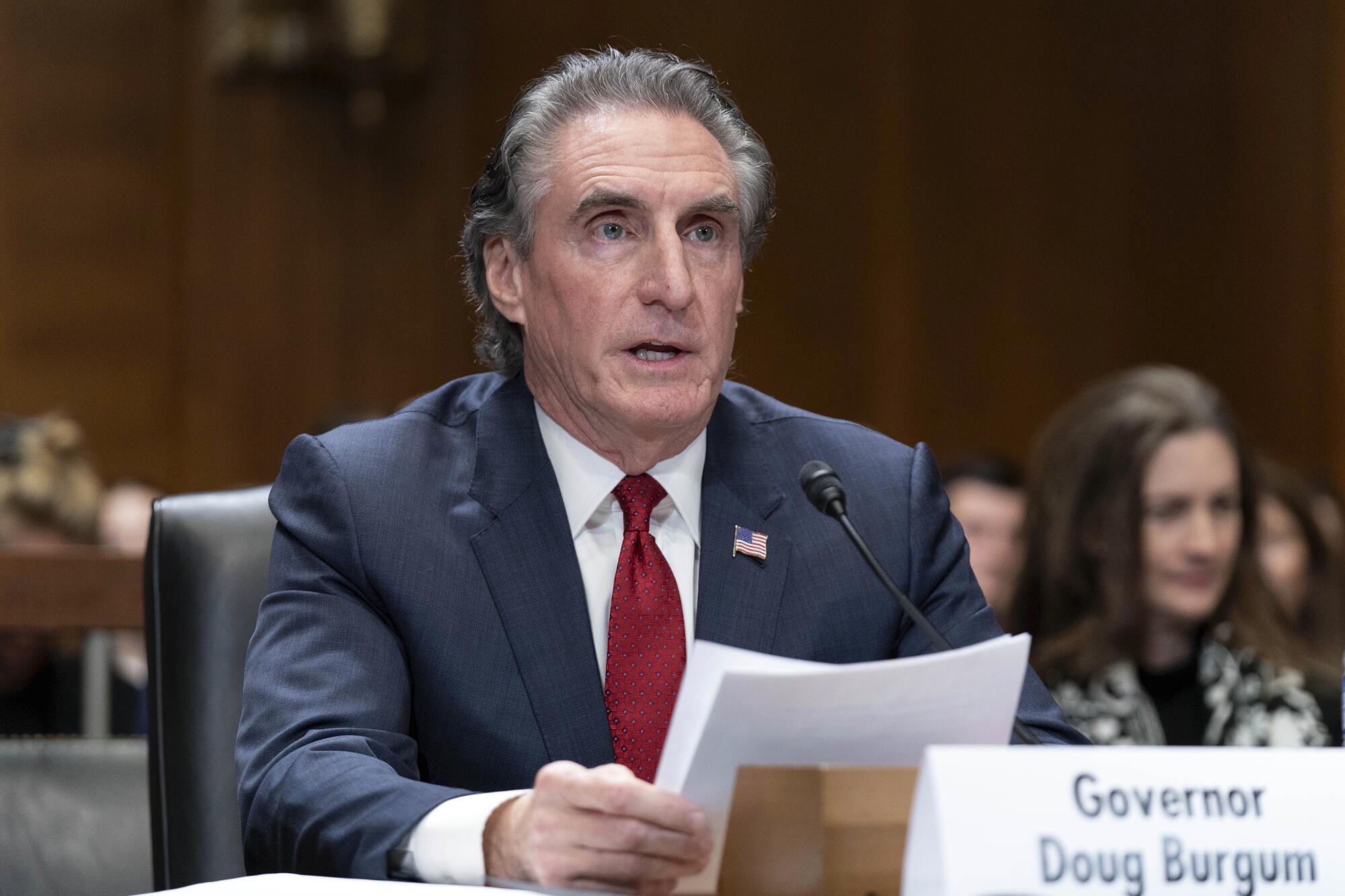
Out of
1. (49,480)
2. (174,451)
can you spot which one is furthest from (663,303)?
(174,451)

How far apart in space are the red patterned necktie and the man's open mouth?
0.18 meters

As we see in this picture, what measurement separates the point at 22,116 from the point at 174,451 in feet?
4.07

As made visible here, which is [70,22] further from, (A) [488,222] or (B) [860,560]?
(B) [860,560]

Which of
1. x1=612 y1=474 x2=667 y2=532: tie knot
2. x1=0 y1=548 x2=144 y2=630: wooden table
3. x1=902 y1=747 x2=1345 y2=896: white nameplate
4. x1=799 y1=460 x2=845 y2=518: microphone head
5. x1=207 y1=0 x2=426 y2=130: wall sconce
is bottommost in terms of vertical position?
x1=0 y1=548 x2=144 y2=630: wooden table

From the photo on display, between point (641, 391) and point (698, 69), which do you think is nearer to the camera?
point (641, 391)

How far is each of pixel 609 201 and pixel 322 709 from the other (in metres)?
0.59

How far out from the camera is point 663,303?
5.58 ft

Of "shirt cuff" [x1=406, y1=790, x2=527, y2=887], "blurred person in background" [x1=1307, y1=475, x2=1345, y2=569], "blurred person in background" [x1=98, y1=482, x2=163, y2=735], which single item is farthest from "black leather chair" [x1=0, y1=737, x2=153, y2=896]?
"blurred person in background" [x1=1307, y1=475, x2=1345, y2=569]

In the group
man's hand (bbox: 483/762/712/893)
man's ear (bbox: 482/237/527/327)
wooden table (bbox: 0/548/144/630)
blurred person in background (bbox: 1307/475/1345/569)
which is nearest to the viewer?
man's hand (bbox: 483/762/712/893)

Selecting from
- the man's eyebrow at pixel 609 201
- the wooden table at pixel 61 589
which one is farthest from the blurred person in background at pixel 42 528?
the man's eyebrow at pixel 609 201

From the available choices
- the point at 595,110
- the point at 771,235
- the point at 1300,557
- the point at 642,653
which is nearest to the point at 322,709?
the point at 642,653

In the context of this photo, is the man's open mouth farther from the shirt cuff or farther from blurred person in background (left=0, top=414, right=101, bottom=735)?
blurred person in background (left=0, top=414, right=101, bottom=735)

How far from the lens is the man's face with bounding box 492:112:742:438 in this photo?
5.58 ft

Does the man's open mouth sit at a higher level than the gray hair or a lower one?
lower
